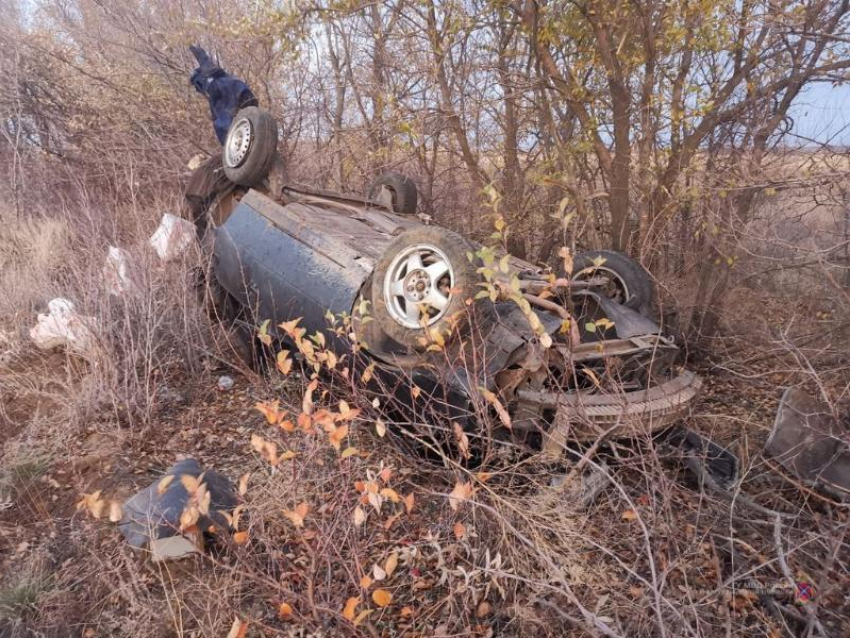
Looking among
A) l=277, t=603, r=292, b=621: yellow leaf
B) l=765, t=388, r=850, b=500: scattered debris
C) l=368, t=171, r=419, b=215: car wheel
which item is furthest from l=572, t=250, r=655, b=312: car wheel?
l=277, t=603, r=292, b=621: yellow leaf

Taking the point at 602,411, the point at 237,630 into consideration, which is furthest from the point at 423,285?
the point at 237,630

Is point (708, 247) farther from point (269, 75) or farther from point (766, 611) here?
point (269, 75)

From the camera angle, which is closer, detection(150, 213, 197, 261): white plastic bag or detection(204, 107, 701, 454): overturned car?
detection(204, 107, 701, 454): overturned car

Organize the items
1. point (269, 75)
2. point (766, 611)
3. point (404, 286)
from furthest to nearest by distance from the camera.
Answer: point (269, 75) → point (404, 286) → point (766, 611)

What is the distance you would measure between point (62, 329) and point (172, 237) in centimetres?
117

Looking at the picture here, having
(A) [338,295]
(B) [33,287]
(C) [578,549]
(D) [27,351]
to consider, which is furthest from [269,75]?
(C) [578,549]

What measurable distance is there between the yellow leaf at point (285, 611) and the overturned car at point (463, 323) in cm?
90

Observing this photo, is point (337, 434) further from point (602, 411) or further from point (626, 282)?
point (626, 282)

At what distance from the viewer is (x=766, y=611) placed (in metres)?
2.28

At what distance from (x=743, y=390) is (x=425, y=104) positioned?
211 inches

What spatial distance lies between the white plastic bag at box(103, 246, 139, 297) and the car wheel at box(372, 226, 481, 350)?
6.63 feet

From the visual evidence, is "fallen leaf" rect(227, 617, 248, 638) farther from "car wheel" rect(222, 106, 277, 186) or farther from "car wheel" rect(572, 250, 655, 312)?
"car wheel" rect(222, 106, 277, 186)

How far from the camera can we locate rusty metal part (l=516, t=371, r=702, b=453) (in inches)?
99.6

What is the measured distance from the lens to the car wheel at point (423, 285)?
259 centimetres
